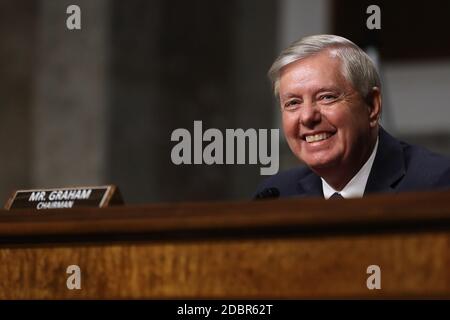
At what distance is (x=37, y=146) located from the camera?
834 cm

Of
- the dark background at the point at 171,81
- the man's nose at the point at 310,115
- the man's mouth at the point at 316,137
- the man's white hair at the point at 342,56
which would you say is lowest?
the dark background at the point at 171,81

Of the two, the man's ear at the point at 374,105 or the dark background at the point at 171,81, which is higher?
the man's ear at the point at 374,105

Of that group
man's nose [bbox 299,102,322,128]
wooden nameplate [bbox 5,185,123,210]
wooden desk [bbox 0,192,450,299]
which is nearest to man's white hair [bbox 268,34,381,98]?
man's nose [bbox 299,102,322,128]

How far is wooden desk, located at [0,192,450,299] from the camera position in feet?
6.14

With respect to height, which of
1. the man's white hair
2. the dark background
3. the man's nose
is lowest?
the dark background

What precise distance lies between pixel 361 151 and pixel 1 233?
0.97 m

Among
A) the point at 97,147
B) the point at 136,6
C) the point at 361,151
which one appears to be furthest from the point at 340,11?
the point at 361,151

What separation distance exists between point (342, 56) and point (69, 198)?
29.9 inches

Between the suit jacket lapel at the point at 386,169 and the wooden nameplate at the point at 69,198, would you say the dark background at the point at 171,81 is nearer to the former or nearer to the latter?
the suit jacket lapel at the point at 386,169

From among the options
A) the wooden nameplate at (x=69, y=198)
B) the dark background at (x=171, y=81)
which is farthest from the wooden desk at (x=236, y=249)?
the dark background at (x=171, y=81)

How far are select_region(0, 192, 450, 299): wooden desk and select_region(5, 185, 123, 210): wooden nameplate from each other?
0.15m

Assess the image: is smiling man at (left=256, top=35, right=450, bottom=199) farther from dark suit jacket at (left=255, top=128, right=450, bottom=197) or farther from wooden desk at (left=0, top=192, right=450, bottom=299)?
wooden desk at (left=0, top=192, right=450, bottom=299)

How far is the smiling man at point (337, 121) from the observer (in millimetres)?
2744

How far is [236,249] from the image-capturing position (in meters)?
2.02
